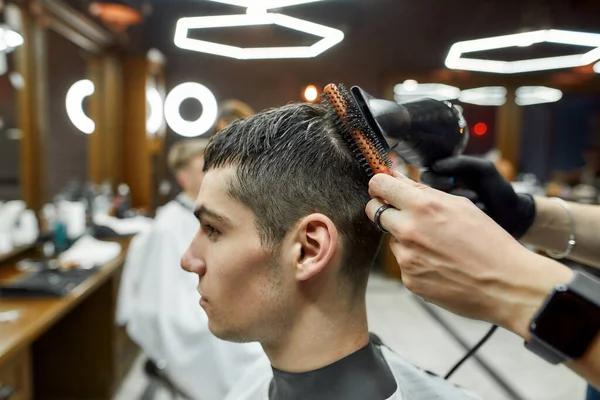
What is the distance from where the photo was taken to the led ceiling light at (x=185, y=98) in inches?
212

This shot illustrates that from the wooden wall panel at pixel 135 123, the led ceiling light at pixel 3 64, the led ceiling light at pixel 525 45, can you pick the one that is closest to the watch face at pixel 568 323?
the led ceiling light at pixel 3 64

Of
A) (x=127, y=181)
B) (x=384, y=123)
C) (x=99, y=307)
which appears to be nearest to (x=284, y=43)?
(x=99, y=307)

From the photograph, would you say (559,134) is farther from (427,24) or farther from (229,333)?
(229,333)

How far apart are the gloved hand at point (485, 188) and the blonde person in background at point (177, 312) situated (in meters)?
1.06

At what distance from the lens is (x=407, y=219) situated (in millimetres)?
617

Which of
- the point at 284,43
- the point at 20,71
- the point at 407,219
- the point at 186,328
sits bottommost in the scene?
the point at 186,328

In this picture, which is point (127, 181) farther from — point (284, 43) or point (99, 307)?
point (284, 43)

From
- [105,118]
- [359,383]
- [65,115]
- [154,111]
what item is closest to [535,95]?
[154,111]

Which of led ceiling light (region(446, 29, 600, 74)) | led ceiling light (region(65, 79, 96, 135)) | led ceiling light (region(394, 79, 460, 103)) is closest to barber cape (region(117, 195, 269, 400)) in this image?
led ceiling light (region(65, 79, 96, 135))

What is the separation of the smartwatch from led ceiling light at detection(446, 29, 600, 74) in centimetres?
372

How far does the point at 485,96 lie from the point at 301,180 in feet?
19.7

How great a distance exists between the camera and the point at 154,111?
551cm

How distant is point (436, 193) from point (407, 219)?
1.9 inches

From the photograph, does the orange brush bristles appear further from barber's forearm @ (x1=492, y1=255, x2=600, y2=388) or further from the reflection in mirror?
the reflection in mirror
